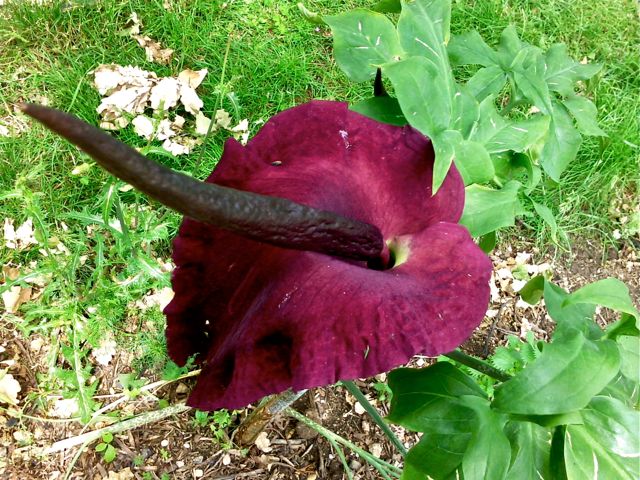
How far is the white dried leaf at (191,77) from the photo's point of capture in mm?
1675

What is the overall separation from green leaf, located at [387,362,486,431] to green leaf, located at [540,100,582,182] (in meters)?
0.49

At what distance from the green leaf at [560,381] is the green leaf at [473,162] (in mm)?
228

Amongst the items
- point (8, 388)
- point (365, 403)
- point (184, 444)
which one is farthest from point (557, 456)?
point (8, 388)

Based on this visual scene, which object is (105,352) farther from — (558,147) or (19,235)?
(558,147)

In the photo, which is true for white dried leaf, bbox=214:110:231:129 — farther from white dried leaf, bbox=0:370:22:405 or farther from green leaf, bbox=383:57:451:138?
green leaf, bbox=383:57:451:138

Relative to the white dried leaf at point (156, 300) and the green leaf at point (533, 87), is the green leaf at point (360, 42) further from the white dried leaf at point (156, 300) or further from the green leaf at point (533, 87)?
the white dried leaf at point (156, 300)

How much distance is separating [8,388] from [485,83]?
1177 mm

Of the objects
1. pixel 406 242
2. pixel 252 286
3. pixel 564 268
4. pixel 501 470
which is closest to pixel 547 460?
pixel 501 470

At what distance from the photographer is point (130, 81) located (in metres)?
1.59

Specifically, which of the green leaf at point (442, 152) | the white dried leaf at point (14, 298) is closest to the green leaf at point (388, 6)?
the green leaf at point (442, 152)

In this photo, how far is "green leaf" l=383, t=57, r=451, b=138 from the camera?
0.68 meters

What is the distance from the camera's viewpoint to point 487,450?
77 cm

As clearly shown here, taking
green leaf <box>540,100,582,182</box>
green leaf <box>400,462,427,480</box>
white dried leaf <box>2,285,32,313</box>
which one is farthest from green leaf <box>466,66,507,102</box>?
white dried leaf <box>2,285,32,313</box>

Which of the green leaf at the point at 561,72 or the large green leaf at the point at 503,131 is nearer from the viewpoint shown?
the large green leaf at the point at 503,131
